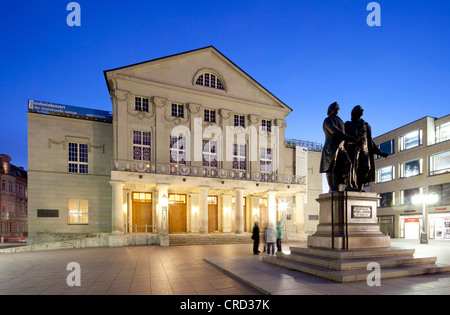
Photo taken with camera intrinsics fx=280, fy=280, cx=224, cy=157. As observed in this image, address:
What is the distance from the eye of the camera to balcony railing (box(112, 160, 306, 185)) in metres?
23.6

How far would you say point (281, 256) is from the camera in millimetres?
10695

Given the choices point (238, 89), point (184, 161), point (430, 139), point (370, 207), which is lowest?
point (370, 207)

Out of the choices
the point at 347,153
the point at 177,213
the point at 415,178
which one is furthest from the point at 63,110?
the point at 415,178

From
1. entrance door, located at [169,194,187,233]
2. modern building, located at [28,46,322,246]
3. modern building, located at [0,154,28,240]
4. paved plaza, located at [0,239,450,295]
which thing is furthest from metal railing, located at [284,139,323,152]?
modern building, located at [0,154,28,240]

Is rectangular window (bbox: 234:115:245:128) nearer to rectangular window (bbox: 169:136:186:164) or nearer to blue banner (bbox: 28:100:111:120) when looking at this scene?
rectangular window (bbox: 169:136:186:164)

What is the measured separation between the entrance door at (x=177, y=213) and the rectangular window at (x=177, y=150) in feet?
13.1

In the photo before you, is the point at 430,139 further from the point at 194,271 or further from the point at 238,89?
the point at 194,271

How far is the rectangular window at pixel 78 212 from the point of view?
83.5ft

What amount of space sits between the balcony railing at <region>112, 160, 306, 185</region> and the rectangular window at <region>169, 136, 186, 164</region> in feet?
3.96

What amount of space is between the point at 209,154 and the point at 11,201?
1760 inches

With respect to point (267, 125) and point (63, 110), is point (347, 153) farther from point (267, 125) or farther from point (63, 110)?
point (63, 110)

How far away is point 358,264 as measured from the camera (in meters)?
7.78
